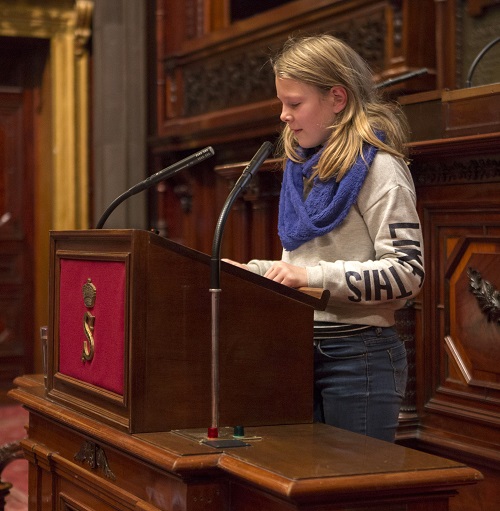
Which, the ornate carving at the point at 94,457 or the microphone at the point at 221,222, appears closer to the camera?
the microphone at the point at 221,222

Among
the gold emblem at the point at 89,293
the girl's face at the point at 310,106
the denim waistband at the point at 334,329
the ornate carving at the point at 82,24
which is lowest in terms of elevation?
the denim waistband at the point at 334,329

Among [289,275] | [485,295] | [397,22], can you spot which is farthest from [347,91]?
[397,22]

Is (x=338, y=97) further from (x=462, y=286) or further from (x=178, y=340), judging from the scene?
(x=462, y=286)

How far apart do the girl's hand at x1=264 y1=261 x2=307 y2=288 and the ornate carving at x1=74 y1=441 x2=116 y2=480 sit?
1.57 ft

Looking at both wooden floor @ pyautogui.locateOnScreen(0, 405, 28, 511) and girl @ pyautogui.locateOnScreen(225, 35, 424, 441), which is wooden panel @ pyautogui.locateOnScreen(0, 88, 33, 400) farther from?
girl @ pyautogui.locateOnScreen(225, 35, 424, 441)

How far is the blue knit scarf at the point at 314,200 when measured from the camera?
1.90 metres

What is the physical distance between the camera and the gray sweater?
187 centimetres

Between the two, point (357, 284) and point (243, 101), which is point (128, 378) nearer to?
point (357, 284)

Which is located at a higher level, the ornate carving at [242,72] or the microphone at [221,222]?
the ornate carving at [242,72]

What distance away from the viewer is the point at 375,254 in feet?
6.40

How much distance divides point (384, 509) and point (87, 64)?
5.70 metres

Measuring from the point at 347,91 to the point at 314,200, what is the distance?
23 centimetres

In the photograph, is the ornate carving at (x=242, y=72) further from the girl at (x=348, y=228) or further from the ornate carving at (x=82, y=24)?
the girl at (x=348, y=228)

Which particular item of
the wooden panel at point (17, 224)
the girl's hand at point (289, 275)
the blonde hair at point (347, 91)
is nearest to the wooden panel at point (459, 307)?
the blonde hair at point (347, 91)
